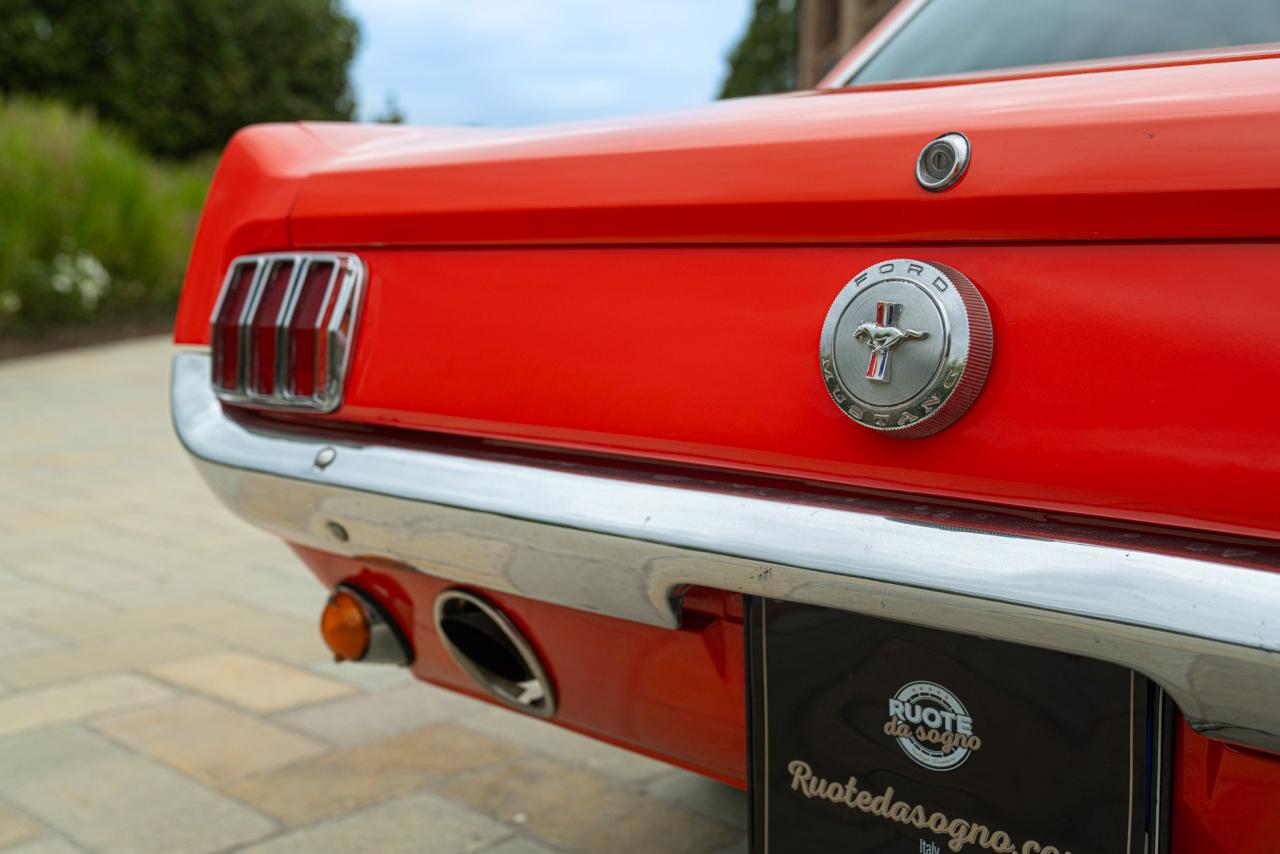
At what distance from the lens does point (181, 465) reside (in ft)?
21.6

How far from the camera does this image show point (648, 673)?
1548 mm

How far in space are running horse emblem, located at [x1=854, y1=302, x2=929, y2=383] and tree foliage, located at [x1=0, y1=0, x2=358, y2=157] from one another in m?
27.8

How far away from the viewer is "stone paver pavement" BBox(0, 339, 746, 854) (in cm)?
227

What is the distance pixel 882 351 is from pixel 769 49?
113ft

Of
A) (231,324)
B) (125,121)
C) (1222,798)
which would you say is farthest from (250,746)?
(125,121)

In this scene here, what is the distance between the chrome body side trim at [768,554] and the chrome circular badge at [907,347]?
0.10 meters

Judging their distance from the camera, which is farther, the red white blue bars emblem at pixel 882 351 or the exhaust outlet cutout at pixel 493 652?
the exhaust outlet cutout at pixel 493 652

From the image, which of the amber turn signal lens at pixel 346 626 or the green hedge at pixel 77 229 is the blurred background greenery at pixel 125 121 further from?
the amber turn signal lens at pixel 346 626

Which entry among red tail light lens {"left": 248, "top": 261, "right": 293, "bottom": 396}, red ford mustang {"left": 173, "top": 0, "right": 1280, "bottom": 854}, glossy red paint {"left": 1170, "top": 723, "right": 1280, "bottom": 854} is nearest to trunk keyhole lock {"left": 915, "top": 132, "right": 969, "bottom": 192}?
red ford mustang {"left": 173, "top": 0, "right": 1280, "bottom": 854}

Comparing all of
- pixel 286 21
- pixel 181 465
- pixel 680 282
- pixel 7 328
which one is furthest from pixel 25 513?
pixel 286 21

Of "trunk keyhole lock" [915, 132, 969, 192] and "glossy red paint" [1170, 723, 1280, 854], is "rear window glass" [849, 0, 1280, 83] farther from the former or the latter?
"glossy red paint" [1170, 723, 1280, 854]

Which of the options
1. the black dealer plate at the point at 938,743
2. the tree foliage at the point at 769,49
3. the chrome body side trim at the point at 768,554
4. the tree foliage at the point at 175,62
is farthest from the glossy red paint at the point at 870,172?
the tree foliage at the point at 769,49

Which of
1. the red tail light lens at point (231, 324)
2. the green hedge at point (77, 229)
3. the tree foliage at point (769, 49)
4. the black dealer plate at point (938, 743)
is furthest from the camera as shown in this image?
the tree foliage at point (769, 49)

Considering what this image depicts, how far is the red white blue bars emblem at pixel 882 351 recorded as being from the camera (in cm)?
116
